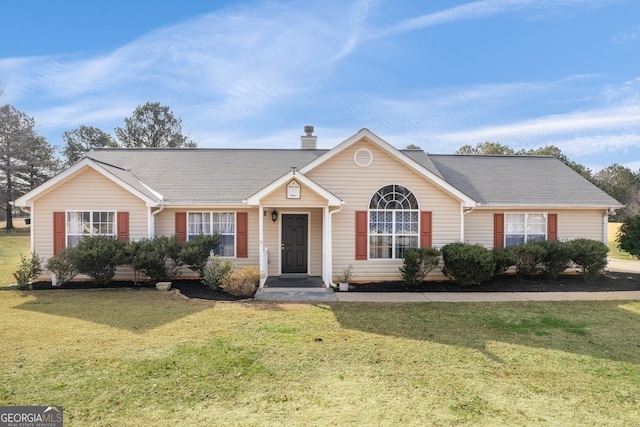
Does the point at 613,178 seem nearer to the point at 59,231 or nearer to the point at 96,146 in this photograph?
the point at 59,231

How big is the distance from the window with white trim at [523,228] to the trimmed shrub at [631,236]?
9.57 feet

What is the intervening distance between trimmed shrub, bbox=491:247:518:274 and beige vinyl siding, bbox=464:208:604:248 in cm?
121

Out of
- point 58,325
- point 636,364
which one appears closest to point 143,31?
point 58,325

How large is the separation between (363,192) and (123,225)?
8.03 metres

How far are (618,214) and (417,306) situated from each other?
53.4m

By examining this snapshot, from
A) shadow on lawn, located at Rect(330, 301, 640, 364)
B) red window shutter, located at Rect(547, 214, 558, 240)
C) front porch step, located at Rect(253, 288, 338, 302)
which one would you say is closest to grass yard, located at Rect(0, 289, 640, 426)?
shadow on lawn, located at Rect(330, 301, 640, 364)

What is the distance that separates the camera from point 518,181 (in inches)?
573

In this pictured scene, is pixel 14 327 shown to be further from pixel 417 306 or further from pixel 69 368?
pixel 417 306

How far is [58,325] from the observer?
24.0 feet

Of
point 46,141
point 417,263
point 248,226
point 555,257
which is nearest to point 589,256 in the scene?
point 555,257

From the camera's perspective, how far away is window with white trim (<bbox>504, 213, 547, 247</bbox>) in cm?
1312

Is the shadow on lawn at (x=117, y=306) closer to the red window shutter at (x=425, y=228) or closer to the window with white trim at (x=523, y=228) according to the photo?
the red window shutter at (x=425, y=228)

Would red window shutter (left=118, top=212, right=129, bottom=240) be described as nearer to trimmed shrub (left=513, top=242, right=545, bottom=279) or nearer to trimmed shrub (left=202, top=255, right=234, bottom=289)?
trimmed shrub (left=202, top=255, right=234, bottom=289)

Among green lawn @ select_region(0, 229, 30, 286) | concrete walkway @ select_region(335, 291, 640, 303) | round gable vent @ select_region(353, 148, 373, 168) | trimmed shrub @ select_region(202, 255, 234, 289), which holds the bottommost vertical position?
concrete walkway @ select_region(335, 291, 640, 303)
